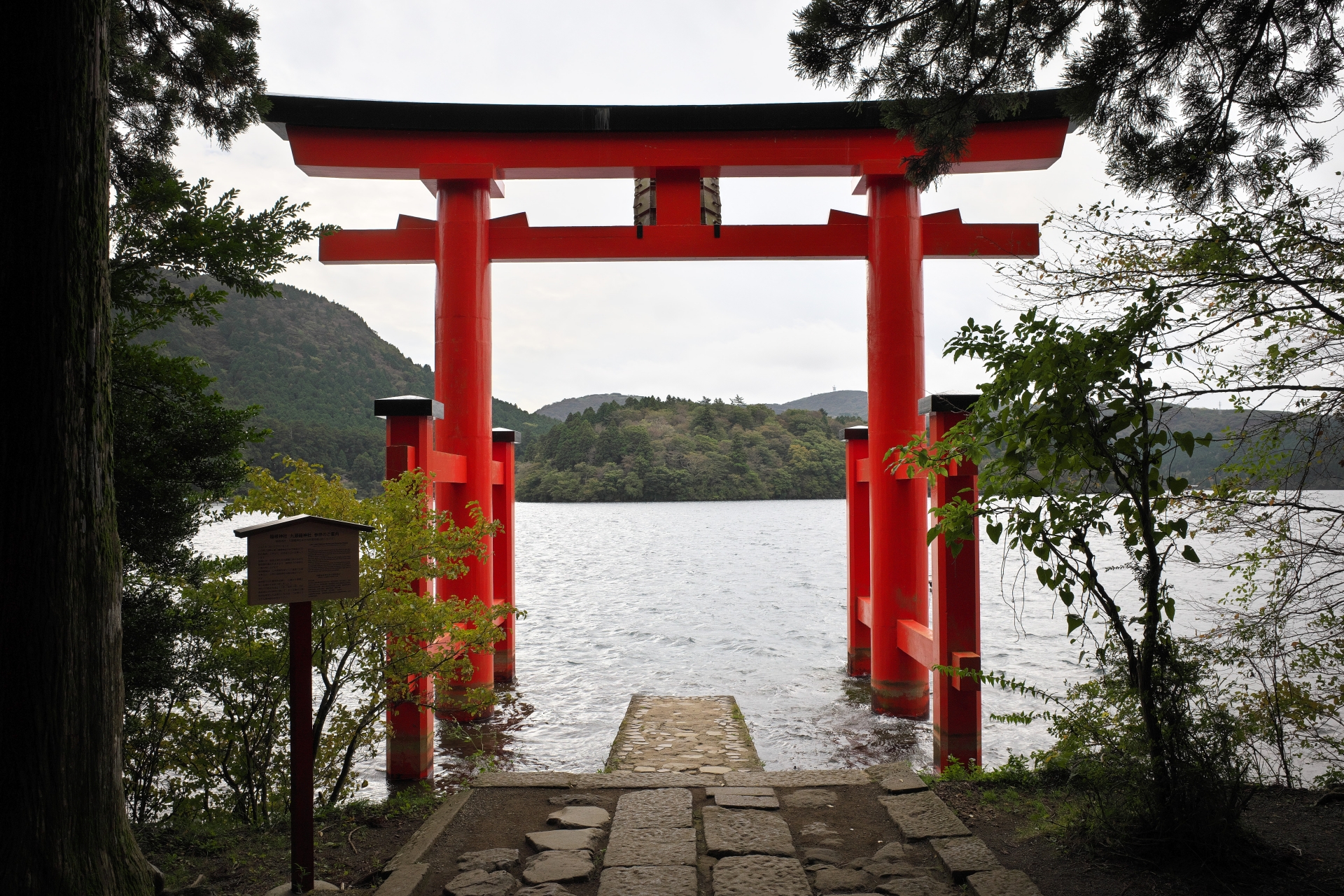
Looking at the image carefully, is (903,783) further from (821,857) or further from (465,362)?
(465,362)

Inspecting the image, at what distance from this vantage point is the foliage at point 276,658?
4.37m

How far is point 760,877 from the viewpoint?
125 inches

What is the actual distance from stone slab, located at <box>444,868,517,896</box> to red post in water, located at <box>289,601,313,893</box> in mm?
575

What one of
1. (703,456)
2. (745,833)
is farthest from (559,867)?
(703,456)

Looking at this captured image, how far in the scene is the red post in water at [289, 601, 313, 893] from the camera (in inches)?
124

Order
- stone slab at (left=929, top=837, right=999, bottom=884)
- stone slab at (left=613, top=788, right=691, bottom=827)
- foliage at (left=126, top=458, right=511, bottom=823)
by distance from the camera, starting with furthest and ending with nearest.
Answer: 1. foliage at (left=126, top=458, right=511, bottom=823)
2. stone slab at (left=613, top=788, right=691, bottom=827)
3. stone slab at (left=929, top=837, right=999, bottom=884)

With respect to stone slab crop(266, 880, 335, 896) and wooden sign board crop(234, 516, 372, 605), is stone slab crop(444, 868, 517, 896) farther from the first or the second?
wooden sign board crop(234, 516, 372, 605)

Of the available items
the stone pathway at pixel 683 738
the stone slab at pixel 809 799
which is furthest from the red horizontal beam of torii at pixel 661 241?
the stone slab at pixel 809 799

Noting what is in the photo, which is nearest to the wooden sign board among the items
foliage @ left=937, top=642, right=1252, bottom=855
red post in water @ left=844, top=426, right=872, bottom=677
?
foliage @ left=937, top=642, right=1252, bottom=855

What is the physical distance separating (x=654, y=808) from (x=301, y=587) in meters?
2.05

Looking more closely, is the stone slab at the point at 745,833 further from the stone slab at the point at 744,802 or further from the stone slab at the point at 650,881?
the stone slab at the point at 650,881

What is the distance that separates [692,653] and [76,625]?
1127cm

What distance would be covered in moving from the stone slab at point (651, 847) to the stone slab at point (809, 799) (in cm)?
69

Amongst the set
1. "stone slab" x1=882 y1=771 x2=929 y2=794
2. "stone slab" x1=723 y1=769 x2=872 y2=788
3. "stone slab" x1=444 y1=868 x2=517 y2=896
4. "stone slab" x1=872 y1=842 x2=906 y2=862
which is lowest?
"stone slab" x1=723 y1=769 x2=872 y2=788
